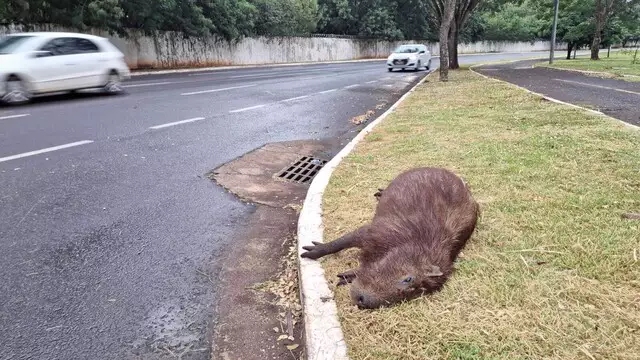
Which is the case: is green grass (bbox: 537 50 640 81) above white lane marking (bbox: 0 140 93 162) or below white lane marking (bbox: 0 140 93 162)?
above

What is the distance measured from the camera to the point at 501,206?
4125 millimetres

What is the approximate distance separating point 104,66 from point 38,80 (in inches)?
86.4

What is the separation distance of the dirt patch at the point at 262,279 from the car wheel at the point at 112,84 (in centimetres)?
928

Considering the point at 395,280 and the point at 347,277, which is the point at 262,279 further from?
the point at 395,280

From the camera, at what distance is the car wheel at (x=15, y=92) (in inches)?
427

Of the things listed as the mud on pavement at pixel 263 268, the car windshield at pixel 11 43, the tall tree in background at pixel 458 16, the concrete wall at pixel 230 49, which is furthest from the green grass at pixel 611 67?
the concrete wall at pixel 230 49

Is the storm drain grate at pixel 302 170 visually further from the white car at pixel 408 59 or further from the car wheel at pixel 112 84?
the white car at pixel 408 59

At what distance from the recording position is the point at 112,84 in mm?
13664

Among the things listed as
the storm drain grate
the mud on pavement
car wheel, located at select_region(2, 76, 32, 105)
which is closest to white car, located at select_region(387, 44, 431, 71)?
car wheel, located at select_region(2, 76, 32, 105)

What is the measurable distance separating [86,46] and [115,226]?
10.9 m

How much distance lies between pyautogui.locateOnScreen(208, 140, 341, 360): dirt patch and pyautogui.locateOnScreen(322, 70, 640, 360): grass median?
1.18 feet

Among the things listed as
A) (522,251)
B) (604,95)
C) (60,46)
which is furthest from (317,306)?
(604,95)

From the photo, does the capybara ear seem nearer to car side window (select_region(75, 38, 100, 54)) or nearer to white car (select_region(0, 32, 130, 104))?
white car (select_region(0, 32, 130, 104))

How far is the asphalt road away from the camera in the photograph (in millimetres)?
2707
